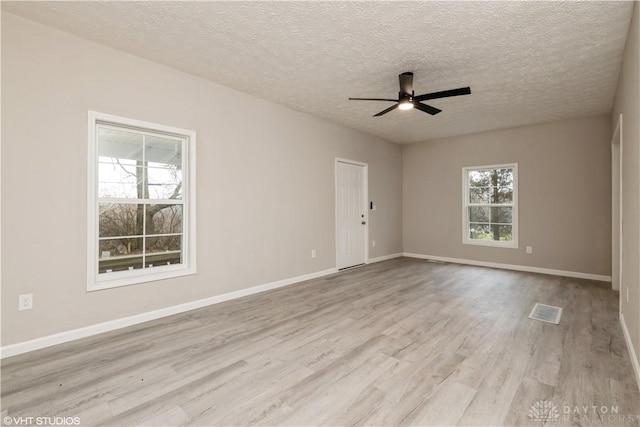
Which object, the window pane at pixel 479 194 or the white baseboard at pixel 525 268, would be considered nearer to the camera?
the white baseboard at pixel 525 268

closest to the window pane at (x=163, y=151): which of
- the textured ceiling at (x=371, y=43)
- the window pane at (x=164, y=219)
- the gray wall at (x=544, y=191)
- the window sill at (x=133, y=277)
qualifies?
the window pane at (x=164, y=219)

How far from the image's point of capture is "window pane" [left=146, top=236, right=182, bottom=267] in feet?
11.0

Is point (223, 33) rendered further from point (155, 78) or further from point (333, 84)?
point (333, 84)

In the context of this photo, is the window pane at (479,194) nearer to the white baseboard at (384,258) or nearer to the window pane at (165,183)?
the white baseboard at (384,258)

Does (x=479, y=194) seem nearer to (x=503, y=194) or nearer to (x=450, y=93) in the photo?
(x=503, y=194)

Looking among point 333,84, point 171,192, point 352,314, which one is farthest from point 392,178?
point 171,192

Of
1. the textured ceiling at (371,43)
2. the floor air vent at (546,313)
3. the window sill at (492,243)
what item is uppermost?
the textured ceiling at (371,43)

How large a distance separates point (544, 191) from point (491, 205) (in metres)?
0.89

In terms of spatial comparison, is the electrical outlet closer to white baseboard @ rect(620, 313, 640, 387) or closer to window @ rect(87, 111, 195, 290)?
window @ rect(87, 111, 195, 290)

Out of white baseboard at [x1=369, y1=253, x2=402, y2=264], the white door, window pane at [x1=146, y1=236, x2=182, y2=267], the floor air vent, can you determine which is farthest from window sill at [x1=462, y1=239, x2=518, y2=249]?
window pane at [x1=146, y1=236, x2=182, y2=267]

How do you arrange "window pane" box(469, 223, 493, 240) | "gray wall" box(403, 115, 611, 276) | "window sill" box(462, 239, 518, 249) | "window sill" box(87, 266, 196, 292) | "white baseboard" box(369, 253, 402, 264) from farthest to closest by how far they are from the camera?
1. "white baseboard" box(369, 253, 402, 264)
2. "window pane" box(469, 223, 493, 240)
3. "window sill" box(462, 239, 518, 249)
4. "gray wall" box(403, 115, 611, 276)
5. "window sill" box(87, 266, 196, 292)

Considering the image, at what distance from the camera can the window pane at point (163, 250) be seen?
132 inches

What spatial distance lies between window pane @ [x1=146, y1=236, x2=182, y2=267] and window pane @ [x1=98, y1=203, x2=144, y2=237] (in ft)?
0.64

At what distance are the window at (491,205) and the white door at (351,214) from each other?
2.13 metres
